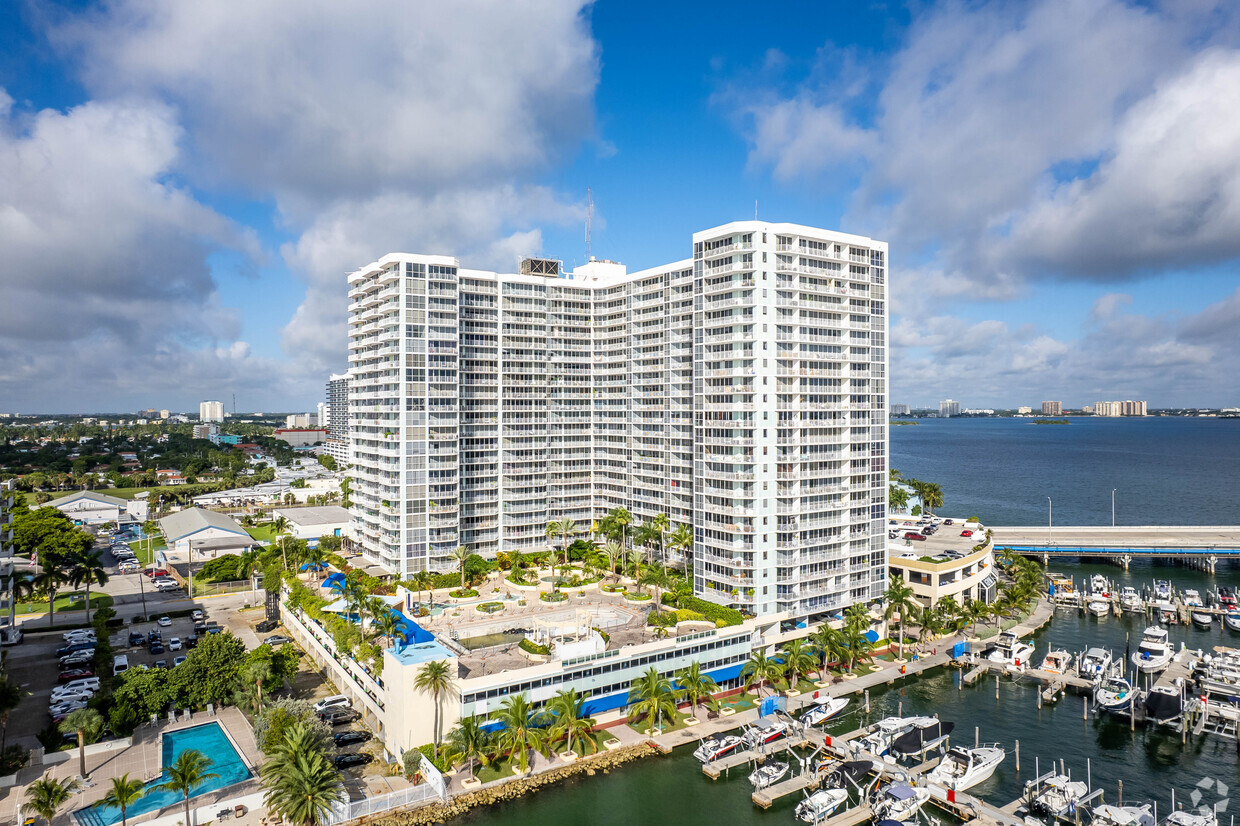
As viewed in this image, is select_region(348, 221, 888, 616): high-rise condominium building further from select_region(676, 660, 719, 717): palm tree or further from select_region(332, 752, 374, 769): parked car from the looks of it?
select_region(332, 752, 374, 769): parked car

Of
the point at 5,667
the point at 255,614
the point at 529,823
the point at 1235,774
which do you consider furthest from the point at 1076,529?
the point at 5,667

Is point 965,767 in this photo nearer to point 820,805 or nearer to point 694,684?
point 820,805

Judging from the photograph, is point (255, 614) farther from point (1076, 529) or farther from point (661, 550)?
point (1076, 529)

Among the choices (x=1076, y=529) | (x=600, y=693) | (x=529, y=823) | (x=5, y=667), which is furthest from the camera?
(x=1076, y=529)

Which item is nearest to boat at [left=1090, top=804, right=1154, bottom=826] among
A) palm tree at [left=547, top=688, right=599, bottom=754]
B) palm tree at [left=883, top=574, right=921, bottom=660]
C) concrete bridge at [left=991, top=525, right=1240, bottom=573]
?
palm tree at [left=883, top=574, right=921, bottom=660]

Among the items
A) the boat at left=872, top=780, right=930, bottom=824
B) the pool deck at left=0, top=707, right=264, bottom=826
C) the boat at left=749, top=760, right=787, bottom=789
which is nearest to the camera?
the pool deck at left=0, top=707, right=264, bottom=826

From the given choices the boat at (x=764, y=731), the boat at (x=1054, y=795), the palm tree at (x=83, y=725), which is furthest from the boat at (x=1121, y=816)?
the palm tree at (x=83, y=725)
